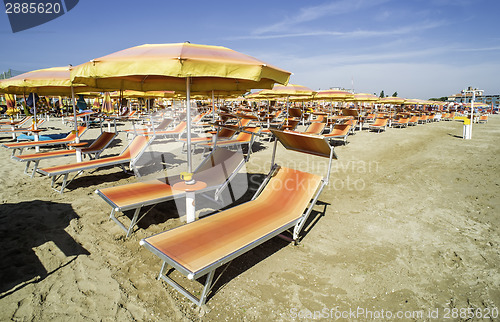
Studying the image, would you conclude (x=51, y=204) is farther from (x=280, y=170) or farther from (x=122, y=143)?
(x=122, y=143)

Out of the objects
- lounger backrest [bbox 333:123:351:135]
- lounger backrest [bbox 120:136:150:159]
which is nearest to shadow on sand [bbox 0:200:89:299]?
lounger backrest [bbox 120:136:150:159]

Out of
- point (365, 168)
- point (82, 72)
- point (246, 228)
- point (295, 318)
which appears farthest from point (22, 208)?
point (365, 168)

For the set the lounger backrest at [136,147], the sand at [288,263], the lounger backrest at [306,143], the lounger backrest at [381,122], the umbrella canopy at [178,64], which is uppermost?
the umbrella canopy at [178,64]

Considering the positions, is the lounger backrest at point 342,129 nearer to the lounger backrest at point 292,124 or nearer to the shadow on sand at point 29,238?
the lounger backrest at point 292,124

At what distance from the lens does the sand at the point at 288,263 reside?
223 cm

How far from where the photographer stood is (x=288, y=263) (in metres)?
2.87

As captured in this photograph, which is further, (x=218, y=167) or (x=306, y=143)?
(x=218, y=167)

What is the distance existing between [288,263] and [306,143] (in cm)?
Answer: 160

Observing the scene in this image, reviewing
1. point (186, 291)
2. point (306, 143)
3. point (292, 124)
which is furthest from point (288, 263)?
point (292, 124)

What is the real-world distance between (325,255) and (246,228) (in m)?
0.97

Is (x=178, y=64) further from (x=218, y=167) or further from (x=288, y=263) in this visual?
(x=218, y=167)

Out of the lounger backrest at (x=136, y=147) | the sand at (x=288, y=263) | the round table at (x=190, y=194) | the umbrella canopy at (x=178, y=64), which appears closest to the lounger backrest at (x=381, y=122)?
the sand at (x=288, y=263)

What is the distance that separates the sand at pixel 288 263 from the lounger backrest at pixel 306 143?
1.03 metres

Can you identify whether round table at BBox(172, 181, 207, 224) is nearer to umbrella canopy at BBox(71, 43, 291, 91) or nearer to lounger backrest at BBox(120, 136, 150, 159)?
umbrella canopy at BBox(71, 43, 291, 91)
